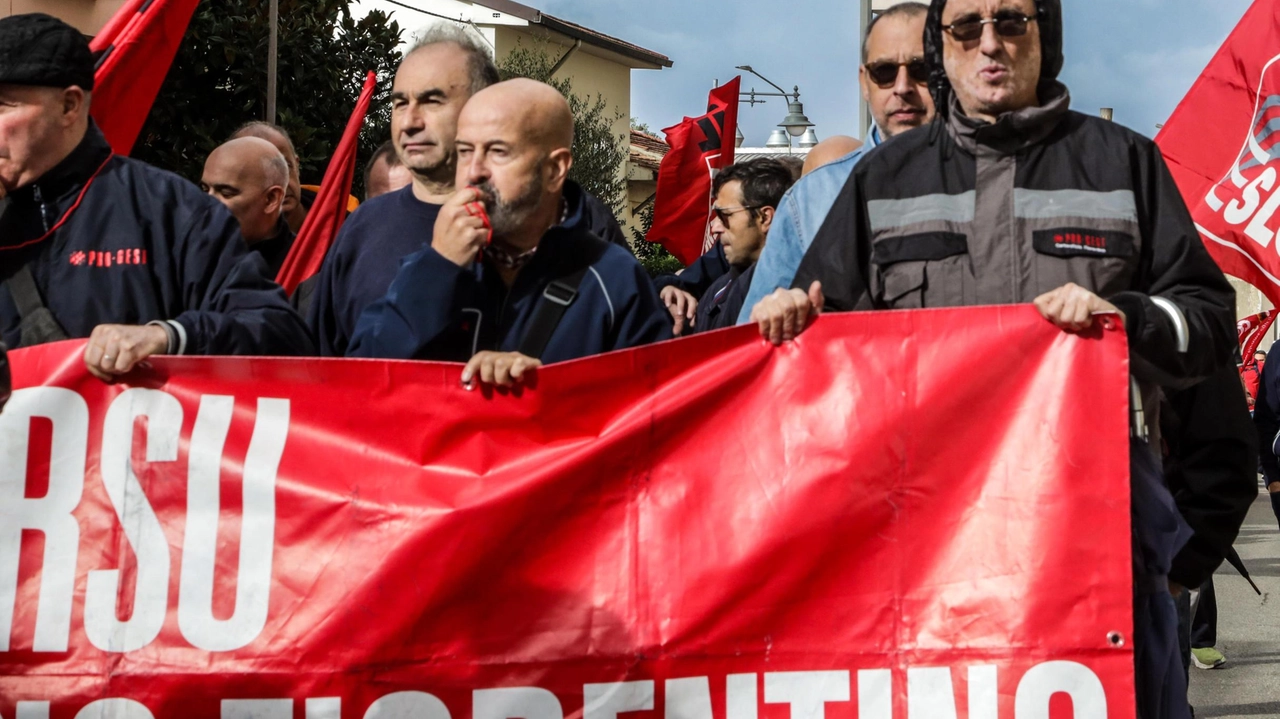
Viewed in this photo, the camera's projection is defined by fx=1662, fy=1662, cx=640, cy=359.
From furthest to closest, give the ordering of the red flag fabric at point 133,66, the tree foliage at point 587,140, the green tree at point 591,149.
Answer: the green tree at point 591,149, the tree foliage at point 587,140, the red flag fabric at point 133,66

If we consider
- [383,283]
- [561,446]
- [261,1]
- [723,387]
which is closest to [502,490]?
[561,446]

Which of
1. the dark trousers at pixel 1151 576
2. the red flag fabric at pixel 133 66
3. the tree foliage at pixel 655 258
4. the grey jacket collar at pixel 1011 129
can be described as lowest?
the dark trousers at pixel 1151 576

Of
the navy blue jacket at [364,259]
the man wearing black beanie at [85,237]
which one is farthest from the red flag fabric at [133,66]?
the man wearing black beanie at [85,237]

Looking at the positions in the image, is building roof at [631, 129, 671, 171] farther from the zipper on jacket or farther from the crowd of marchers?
the zipper on jacket

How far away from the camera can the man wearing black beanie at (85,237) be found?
149 inches

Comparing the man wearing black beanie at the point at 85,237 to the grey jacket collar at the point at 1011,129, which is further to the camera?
the man wearing black beanie at the point at 85,237

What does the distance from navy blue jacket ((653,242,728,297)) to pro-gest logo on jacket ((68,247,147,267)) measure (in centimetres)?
397

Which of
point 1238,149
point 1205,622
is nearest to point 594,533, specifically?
point 1238,149

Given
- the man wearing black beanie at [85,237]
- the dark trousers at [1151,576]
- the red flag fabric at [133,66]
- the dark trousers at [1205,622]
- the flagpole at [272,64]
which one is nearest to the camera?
the dark trousers at [1151,576]

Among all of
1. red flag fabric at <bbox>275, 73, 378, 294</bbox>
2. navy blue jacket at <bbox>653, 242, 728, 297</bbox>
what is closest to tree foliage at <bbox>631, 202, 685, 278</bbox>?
navy blue jacket at <bbox>653, 242, 728, 297</bbox>

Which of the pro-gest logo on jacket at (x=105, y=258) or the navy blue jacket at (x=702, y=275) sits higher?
the navy blue jacket at (x=702, y=275)

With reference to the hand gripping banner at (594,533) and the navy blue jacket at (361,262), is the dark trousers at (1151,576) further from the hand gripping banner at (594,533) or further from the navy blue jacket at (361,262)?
the navy blue jacket at (361,262)

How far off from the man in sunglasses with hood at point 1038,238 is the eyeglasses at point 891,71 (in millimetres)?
816

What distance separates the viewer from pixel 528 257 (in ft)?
12.9
